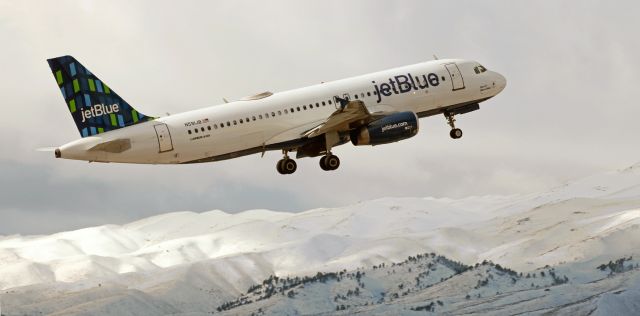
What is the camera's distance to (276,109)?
269ft

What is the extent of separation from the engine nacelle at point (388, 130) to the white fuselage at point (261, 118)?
1.79m

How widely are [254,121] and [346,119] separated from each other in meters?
6.19

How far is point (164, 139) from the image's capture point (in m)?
79.6

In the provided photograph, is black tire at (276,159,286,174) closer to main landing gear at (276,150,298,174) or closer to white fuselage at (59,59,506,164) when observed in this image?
main landing gear at (276,150,298,174)

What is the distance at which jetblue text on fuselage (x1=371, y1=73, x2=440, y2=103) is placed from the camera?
84.8 metres

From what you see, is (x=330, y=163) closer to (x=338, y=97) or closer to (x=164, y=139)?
(x=338, y=97)

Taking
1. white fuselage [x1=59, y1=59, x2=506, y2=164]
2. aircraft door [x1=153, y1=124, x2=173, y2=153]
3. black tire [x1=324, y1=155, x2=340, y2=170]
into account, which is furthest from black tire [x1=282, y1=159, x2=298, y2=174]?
aircraft door [x1=153, y1=124, x2=173, y2=153]

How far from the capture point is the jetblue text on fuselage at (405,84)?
84750mm

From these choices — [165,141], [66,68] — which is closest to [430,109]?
[165,141]

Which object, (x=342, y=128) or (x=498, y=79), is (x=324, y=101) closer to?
(x=342, y=128)

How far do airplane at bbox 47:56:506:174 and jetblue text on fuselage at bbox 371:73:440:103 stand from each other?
0.07m

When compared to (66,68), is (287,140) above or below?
below

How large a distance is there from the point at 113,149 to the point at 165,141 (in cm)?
341

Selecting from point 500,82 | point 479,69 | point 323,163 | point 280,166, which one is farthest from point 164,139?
point 500,82
